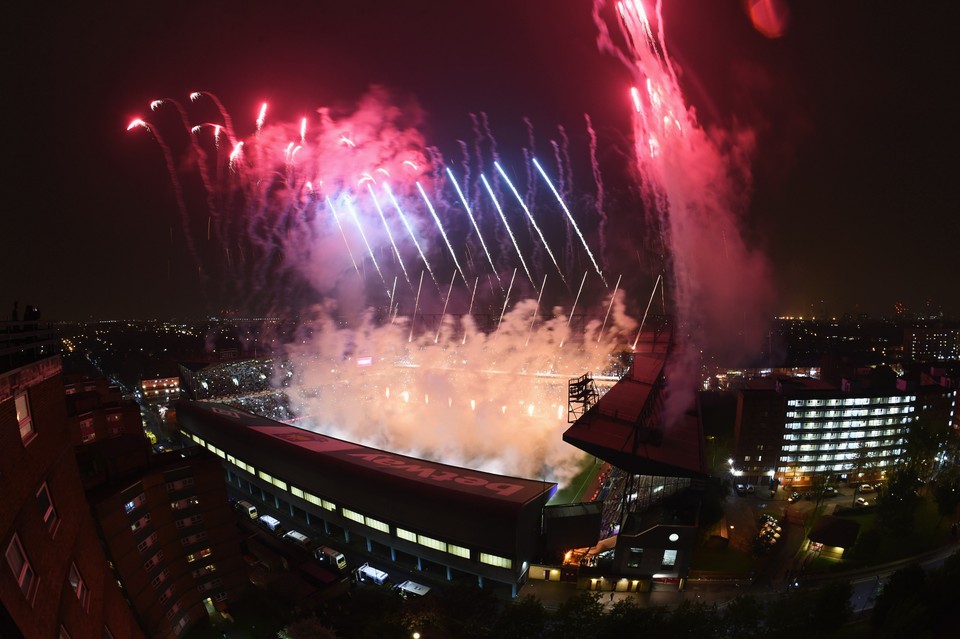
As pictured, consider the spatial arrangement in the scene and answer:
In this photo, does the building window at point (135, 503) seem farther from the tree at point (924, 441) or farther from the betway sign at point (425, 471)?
the tree at point (924, 441)

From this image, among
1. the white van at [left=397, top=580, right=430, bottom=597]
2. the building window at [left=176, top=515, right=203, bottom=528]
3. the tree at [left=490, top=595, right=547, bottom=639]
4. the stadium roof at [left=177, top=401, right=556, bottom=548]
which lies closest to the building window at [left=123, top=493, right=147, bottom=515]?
the building window at [left=176, top=515, right=203, bottom=528]

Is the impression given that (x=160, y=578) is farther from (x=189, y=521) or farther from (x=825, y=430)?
(x=825, y=430)

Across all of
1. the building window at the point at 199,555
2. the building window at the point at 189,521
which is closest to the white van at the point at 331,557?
the building window at the point at 199,555

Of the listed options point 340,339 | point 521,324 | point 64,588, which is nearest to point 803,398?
point 521,324

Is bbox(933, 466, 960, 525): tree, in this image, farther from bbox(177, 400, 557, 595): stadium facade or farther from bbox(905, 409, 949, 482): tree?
bbox(177, 400, 557, 595): stadium facade

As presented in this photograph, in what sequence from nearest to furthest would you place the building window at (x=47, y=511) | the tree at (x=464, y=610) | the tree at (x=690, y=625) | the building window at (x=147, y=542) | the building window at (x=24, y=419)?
the building window at (x=24, y=419) → the building window at (x=47, y=511) → the tree at (x=690, y=625) → the tree at (x=464, y=610) → the building window at (x=147, y=542)

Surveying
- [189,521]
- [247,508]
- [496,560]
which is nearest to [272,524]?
[247,508]

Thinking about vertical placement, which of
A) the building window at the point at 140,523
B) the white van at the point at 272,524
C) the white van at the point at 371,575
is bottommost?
the white van at the point at 272,524
